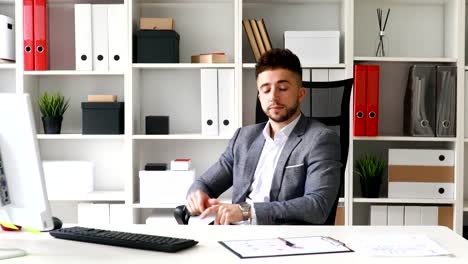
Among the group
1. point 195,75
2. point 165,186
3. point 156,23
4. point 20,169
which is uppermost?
point 156,23

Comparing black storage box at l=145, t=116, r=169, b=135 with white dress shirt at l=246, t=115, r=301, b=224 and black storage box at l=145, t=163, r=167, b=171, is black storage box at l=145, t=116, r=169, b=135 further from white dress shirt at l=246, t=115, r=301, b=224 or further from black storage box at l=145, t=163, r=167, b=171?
white dress shirt at l=246, t=115, r=301, b=224

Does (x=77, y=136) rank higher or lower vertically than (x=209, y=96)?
lower

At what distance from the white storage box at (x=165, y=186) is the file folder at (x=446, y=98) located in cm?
144

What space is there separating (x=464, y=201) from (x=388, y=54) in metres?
1.00

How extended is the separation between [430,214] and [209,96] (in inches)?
56.2

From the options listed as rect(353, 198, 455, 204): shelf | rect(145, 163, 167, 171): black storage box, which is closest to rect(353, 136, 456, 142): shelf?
rect(353, 198, 455, 204): shelf

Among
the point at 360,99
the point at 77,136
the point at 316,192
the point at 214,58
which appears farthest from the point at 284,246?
the point at 77,136

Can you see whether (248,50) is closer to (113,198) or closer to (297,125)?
(113,198)

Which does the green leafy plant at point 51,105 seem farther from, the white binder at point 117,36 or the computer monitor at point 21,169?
the computer monitor at point 21,169

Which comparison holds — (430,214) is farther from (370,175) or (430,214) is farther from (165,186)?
(165,186)

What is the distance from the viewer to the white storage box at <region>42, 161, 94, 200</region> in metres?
3.78

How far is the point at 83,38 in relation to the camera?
372 cm

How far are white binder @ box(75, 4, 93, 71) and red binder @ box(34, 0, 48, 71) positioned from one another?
0.60ft

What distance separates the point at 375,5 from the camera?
3959 millimetres
